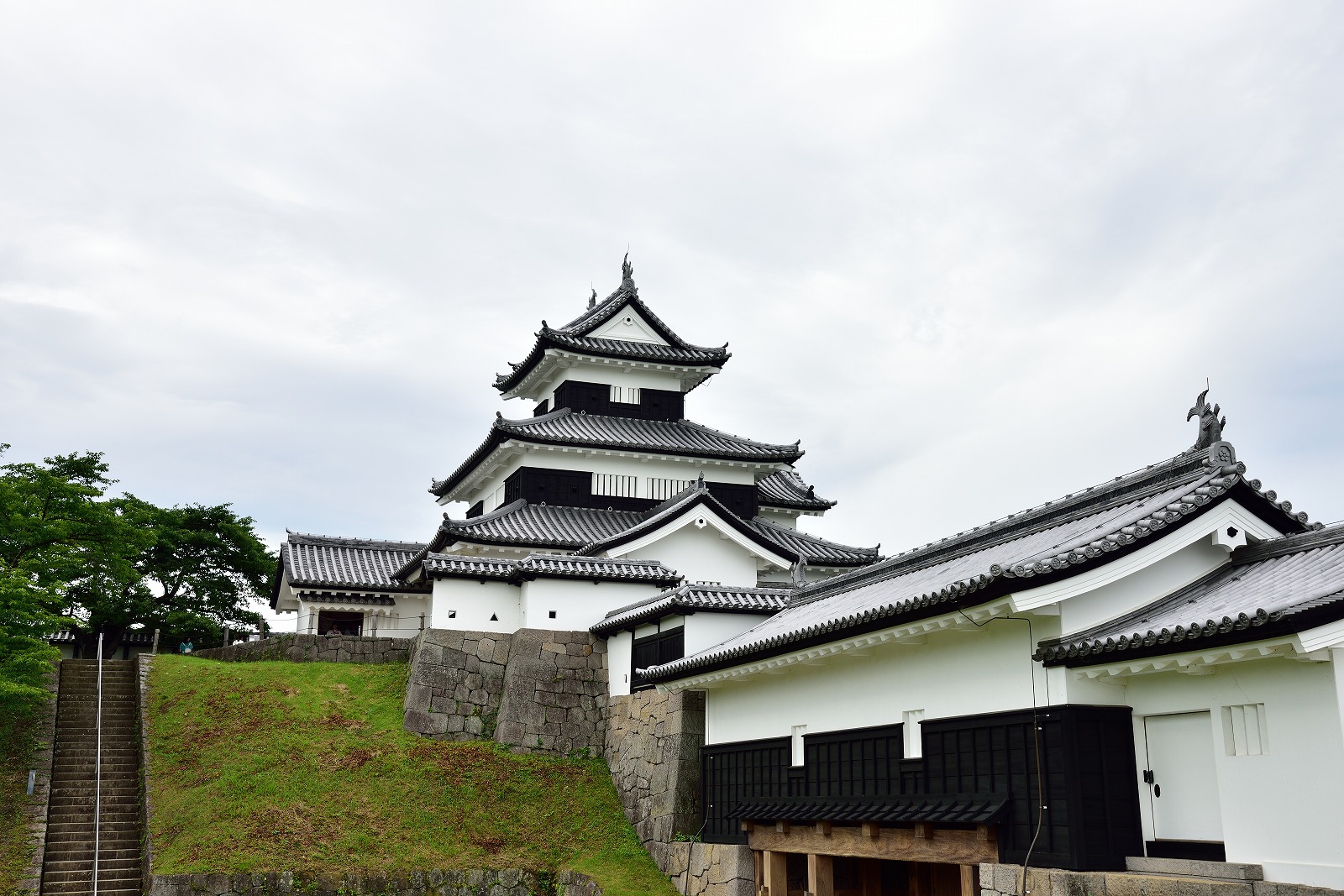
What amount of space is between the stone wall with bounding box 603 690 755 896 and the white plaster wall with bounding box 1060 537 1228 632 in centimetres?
795

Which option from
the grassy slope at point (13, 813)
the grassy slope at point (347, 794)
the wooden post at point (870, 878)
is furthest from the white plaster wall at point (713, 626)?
the grassy slope at point (13, 813)

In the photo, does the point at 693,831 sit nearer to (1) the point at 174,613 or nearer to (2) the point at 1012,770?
(2) the point at 1012,770

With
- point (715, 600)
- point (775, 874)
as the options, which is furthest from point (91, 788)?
point (775, 874)

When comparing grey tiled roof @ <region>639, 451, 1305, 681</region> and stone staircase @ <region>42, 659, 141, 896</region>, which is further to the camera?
stone staircase @ <region>42, 659, 141, 896</region>

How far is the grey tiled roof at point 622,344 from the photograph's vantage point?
1252 inches

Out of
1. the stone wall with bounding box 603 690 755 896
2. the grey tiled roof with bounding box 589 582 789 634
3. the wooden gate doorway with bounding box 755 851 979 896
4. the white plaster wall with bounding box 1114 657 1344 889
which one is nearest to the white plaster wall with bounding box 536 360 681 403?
the grey tiled roof with bounding box 589 582 789 634

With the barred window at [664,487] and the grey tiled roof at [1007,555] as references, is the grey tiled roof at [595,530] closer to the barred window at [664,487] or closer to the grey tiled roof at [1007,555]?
the barred window at [664,487]

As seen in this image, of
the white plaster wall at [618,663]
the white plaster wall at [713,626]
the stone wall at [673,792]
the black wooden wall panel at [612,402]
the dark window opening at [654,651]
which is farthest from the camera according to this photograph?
the black wooden wall panel at [612,402]

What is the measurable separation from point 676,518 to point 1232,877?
17.1 meters

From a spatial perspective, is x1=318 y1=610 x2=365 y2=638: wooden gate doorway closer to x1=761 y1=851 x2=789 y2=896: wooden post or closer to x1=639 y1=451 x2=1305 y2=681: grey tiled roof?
x1=639 y1=451 x2=1305 y2=681: grey tiled roof

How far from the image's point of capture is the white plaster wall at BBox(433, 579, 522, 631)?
24.4 m

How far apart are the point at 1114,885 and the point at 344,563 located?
2811 centimetres

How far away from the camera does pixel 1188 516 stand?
11.6m

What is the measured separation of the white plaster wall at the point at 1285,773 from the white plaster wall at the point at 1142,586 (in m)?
1.25
